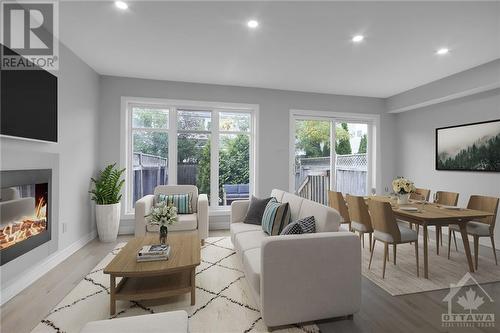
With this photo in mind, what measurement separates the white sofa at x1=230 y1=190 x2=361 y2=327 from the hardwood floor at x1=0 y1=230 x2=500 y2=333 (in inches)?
7.3

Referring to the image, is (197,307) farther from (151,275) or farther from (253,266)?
(253,266)

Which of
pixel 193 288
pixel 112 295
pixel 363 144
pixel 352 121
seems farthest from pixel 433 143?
pixel 112 295

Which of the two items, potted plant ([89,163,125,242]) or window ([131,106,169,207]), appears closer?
potted plant ([89,163,125,242])

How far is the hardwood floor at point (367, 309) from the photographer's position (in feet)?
6.33

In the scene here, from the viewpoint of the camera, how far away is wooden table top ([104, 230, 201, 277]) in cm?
201

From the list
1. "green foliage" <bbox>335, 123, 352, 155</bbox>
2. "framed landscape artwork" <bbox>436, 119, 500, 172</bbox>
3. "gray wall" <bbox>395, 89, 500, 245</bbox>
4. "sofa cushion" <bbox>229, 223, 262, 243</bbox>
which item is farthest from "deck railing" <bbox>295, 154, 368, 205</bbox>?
"sofa cushion" <bbox>229, 223, 262, 243</bbox>

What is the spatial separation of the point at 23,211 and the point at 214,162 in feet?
9.37

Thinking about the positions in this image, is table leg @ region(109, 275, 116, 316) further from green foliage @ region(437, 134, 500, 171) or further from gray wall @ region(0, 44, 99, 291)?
green foliage @ region(437, 134, 500, 171)

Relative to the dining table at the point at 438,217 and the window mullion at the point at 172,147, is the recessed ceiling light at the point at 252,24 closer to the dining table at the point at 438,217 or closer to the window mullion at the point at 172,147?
the window mullion at the point at 172,147

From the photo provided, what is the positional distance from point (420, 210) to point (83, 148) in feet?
15.4

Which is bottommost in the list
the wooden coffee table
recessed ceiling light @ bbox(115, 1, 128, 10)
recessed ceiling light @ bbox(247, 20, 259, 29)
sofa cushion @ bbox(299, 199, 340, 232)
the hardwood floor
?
the hardwood floor

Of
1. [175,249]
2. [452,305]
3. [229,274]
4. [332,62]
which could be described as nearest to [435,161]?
[332,62]

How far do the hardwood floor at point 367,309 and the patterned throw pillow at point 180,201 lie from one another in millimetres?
1412

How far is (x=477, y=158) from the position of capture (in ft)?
13.4
